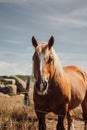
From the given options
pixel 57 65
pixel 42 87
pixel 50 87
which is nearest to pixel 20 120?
pixel 50 87

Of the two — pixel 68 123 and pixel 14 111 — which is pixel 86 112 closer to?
pixel 68 123

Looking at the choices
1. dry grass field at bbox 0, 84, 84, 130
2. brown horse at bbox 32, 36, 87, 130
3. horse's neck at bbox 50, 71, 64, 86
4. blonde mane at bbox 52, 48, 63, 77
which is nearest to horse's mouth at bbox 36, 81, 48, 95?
brown horse at bbox 32, 36, 87, 130

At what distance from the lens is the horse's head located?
560 centimetres

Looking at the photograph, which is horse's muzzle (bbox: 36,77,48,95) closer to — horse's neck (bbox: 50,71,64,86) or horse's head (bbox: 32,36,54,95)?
horse's head (bbox: 32,36,54,95)

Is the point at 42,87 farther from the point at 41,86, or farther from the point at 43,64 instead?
the point at 43,64

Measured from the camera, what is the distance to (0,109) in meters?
8.81

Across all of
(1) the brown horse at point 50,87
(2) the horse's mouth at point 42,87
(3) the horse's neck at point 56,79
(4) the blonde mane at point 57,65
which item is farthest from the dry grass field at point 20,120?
(2) the horse's mouth at point 42,87

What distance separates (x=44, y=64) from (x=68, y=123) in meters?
3.33

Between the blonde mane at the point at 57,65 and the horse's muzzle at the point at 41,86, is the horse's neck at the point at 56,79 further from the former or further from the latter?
the horse's muzzle at the point at 41,86

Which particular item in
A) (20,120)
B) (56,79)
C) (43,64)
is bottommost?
(20,120)

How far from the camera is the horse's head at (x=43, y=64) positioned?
5.60m

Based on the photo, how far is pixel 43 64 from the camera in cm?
575

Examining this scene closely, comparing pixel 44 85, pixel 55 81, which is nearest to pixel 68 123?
pixel 55 81

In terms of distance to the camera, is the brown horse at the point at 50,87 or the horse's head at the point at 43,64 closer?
the horse's head at the point at 43,64
